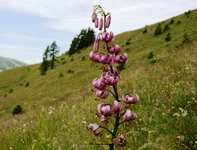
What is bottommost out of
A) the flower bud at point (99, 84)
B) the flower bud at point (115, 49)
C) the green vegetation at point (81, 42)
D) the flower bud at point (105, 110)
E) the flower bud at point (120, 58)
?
the flower bud at point (105, 110)

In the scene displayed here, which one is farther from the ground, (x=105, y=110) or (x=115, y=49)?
(x=115, y=49)

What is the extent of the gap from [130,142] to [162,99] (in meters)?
2.09

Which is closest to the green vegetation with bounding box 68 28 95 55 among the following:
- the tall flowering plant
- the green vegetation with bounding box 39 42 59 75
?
the green vegetation with bounding box 39 42 59 75

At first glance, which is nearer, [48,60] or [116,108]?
[116,108]

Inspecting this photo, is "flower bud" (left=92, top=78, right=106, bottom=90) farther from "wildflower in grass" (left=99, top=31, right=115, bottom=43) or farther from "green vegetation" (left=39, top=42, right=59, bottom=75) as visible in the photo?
"green vegetation" (left=39, top=42, right=59, bottom=75)

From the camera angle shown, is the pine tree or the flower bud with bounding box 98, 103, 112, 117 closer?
the flower bud with bounding box 98, 103, 112, 117

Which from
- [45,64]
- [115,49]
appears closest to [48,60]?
[45,64]

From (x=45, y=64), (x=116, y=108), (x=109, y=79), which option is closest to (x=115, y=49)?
(x=109, y=79)

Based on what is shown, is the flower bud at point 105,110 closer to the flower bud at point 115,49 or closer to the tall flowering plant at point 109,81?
the tall flowering plant at point 109,81

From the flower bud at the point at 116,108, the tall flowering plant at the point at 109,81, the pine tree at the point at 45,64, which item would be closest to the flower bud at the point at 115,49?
the tall flowering plant at the point at 109,81

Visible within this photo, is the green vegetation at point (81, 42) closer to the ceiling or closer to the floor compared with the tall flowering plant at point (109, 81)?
closer to the ceiling

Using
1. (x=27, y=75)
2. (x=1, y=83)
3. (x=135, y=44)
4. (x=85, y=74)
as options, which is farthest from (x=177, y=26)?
(x=1, y=83)

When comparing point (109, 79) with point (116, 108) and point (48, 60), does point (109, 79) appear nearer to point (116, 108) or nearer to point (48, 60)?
point (116, 108)

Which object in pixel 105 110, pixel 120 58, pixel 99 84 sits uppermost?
pixel 120 58
